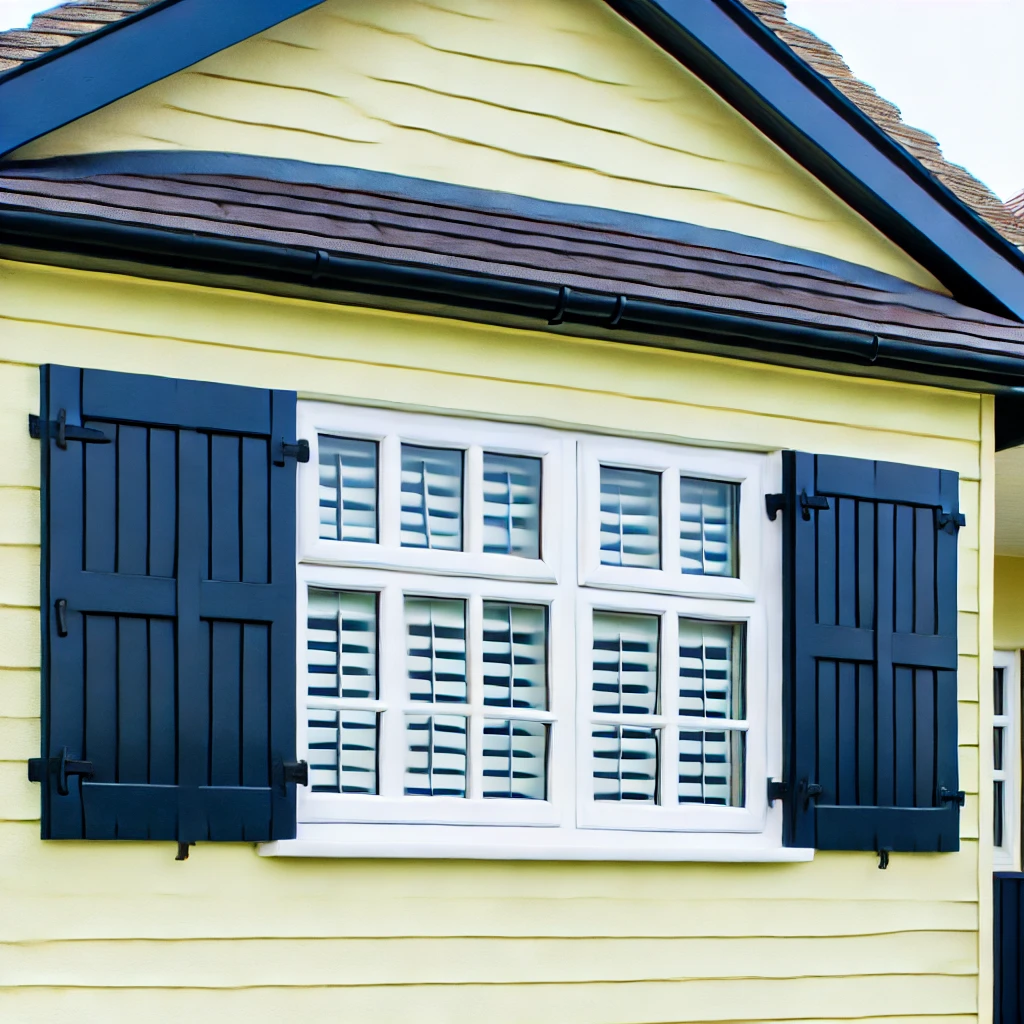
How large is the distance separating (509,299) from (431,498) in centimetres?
69

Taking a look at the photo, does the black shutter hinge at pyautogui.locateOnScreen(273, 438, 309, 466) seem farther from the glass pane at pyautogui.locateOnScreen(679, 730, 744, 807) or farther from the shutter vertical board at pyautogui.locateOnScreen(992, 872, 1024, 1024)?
the shutter vertical board at pyautogui.locateOnScreen(992, 872, 1024, 1024)

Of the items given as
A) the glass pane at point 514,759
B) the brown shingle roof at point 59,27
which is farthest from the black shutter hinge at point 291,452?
the brown shingle roof at point 59,27

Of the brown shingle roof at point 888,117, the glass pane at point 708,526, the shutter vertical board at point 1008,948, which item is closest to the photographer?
the glass pane at point 708,526

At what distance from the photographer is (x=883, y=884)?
207 inches

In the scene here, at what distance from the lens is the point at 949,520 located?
5473 mm

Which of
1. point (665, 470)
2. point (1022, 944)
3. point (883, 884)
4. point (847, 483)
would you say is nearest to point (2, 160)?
point (665, 470)

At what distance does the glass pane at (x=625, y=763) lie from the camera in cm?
499

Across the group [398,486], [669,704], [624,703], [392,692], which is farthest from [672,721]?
[398,486]

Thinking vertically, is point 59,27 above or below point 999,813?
above

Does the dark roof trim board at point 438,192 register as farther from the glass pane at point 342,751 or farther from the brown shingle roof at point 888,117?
the glass pane at point 342,751

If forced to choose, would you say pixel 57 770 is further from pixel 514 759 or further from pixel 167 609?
pixel 514 759

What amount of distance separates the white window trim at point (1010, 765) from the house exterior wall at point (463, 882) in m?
2.74

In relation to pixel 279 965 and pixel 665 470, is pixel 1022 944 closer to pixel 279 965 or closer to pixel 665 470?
pixel 665 470

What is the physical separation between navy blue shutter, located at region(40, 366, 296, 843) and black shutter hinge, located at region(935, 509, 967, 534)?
2.40 m
